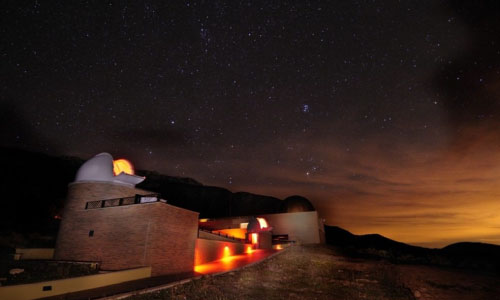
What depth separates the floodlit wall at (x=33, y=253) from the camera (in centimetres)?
1614

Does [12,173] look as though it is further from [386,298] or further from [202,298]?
[386,298]

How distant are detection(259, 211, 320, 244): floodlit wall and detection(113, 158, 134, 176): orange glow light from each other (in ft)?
73.0


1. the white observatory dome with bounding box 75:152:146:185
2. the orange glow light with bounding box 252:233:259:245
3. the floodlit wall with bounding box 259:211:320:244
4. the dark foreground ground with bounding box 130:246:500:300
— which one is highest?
the white observatory dome with bounding box 75:152:146:185

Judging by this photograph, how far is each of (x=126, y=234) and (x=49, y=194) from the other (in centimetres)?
4870

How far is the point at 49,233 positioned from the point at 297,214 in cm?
3026

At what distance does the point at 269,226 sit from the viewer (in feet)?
118

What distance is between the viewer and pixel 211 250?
19125 mm

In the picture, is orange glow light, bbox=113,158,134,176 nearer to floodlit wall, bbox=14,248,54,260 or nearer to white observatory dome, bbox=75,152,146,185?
white observatory dome, bbox=75,152,146,185

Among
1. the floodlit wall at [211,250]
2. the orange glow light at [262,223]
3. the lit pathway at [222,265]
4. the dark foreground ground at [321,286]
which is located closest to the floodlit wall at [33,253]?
the floodlit wall at [211,250]

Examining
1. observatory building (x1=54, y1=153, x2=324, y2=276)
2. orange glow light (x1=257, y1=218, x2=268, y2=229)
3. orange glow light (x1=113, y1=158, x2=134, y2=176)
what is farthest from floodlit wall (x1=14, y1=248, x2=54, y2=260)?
orange glow light (x1=257, y1=218, x2=268, y2=229)

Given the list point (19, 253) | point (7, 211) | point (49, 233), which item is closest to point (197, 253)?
point (19, 253)

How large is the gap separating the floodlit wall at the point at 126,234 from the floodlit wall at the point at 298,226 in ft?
70.8

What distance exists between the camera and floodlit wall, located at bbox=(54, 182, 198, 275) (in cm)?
1299

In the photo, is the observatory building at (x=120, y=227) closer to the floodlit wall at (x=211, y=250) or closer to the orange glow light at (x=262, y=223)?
the floodlit wall at (x=211, y=250)
